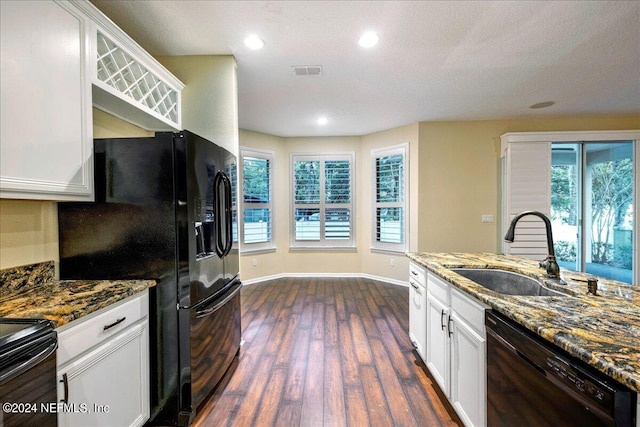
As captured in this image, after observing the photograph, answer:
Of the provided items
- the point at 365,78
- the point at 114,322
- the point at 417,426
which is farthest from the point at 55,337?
the point at 365,78

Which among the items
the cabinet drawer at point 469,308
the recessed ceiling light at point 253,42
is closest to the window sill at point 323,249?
the cabinet drawer at point 469,308

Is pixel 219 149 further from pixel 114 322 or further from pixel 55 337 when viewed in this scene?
pixel 55 337

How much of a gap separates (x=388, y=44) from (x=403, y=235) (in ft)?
10.3

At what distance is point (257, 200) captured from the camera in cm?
482

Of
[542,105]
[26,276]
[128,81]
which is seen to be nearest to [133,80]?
[128,81]

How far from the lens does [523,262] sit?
2.02 m

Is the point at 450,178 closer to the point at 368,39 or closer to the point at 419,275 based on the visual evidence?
the point at 419,275

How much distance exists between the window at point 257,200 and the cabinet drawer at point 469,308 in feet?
12.2

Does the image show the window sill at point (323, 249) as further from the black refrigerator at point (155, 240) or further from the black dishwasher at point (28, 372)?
the black dishwasher at point (28, 372)

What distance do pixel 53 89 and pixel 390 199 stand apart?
14.2 ft

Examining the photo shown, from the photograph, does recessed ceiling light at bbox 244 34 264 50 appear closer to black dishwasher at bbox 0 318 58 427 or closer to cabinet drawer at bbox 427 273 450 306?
black dishwasher at bbox 0 318 58 427

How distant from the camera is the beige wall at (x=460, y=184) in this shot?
4.12 meters

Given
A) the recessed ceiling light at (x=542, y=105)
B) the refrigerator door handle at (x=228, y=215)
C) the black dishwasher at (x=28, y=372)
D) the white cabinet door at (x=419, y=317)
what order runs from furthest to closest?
1. the recessed ceiling light at (x=542, y=105)
2. the white cabinet door at (x=419, y=317)
3. the refrigerator door handle at (x=228, y=215)
4. the black dishwasher at (x=28, y=372)

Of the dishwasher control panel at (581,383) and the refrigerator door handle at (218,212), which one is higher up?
the refrigerator door handle at (218,212)
